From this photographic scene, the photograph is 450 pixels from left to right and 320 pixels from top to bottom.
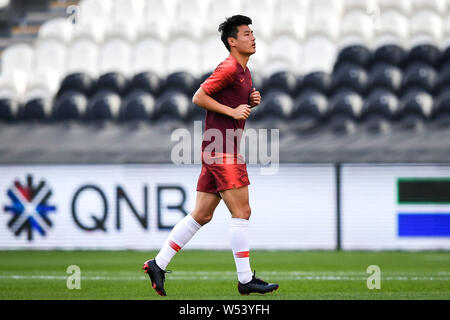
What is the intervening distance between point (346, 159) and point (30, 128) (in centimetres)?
497

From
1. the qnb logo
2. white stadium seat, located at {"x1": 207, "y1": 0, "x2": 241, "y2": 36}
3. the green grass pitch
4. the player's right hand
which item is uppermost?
white stadium seat, located at {"x1": 207, "y1": 0, "x2": 241, "y2": 36}

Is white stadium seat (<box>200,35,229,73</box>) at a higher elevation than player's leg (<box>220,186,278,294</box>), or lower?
higher

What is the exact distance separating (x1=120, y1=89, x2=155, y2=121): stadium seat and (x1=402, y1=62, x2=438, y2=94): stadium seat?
13.6ft

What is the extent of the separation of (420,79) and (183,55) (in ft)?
16.5

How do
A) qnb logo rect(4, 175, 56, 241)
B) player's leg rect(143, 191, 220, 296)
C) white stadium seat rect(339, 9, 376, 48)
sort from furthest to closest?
white stadium seat rect(339, 9, 376, 48) → qnb logo rect(4, 175, 56, 241) → player's leg rect(143, 191, 220, 296)

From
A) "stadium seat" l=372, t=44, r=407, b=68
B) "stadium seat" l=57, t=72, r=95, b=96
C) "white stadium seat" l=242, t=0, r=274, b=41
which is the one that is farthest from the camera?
"white stadium seat" l=242, t=0, r=274, b=41

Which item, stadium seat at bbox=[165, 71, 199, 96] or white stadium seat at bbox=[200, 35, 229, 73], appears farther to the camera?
white stadium seat at bbox=[200, 35, 229, 73]

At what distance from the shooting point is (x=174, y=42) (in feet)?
56.2

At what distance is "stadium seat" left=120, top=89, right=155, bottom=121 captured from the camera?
13773mm

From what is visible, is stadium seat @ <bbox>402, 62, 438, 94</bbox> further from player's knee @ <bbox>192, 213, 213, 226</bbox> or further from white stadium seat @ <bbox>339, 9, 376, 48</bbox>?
player's knee @ <bbox>192, 213, 213, 226</bbox>

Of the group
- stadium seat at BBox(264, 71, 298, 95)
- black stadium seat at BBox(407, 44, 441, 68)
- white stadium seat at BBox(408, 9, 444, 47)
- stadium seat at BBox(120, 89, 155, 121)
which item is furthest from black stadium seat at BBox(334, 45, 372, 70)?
stadium seat at BBox(120, 89, 155, 121)

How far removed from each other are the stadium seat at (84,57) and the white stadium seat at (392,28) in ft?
18.4
